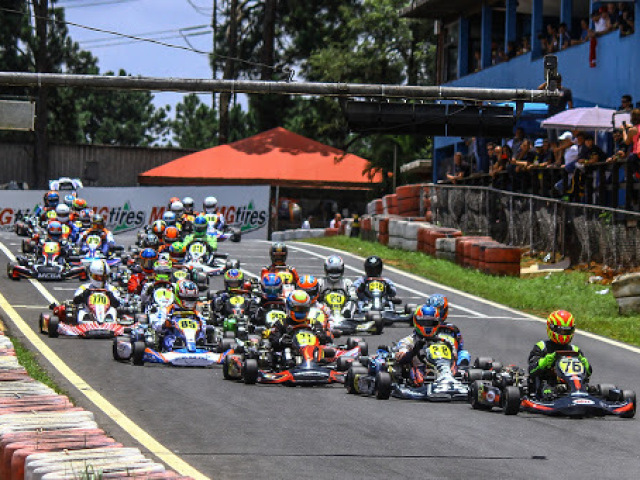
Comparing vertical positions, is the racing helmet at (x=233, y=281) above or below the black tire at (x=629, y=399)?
above

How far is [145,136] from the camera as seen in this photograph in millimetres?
87500

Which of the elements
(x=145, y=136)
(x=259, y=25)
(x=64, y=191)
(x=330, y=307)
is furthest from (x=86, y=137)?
(x=330, y=307)

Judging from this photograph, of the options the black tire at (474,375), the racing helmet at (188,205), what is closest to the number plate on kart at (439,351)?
the black tire at (474,375)

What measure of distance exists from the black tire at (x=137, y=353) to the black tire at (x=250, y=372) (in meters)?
2.16

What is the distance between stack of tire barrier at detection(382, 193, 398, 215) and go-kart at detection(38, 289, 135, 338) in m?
16.4

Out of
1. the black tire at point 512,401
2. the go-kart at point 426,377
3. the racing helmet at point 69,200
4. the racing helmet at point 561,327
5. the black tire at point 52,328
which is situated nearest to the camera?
the black tire at point 512,401

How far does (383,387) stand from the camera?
545 inches

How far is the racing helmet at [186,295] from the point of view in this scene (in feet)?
57.6

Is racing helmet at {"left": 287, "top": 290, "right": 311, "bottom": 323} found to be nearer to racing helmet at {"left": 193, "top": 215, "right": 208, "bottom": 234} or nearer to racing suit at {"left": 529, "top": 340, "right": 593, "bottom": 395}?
racing suit at {"left": 529, "top": 340, "right": 593, "bottom": 395}

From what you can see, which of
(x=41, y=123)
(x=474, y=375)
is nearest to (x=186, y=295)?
(x=474, y=375)

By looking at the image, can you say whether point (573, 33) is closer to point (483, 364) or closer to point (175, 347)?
point (175, 347)

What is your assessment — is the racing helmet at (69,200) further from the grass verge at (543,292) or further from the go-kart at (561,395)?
the go-kart at (561,395)

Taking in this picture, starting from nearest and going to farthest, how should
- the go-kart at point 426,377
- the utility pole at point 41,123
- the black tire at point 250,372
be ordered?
1. the go-kart at point 426,377
2. the black tire at point 250,372
3. the utility pole at point 41,123

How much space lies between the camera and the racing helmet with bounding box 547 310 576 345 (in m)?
13.0
